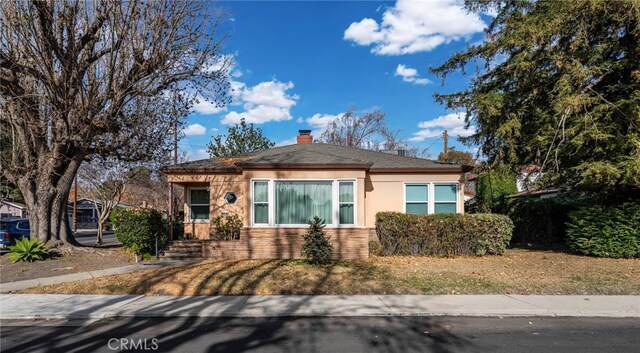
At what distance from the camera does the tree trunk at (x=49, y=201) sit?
533 inches

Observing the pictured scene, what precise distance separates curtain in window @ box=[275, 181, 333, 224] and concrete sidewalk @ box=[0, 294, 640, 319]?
5352 millimetres

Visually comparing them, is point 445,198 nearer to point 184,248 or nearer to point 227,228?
point 227,228

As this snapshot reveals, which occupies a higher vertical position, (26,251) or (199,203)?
(199,203)

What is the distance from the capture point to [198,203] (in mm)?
16375

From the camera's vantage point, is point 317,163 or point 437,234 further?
point 437,234

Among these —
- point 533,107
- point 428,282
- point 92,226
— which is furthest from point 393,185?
point 92,226

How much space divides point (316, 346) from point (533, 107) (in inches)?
498

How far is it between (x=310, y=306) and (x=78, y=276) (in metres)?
6.58

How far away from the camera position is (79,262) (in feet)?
40.6

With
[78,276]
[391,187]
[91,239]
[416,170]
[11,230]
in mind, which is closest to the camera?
[78,276]

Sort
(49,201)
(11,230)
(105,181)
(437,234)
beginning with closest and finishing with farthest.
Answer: (437,234) → (49,201) → (11,230) → (105,181)

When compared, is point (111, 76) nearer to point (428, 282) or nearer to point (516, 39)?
point (428, 282)

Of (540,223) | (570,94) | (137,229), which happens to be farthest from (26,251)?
(540,223)

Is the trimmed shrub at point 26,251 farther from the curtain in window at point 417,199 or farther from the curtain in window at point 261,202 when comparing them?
the curtain in window at point 417,199
